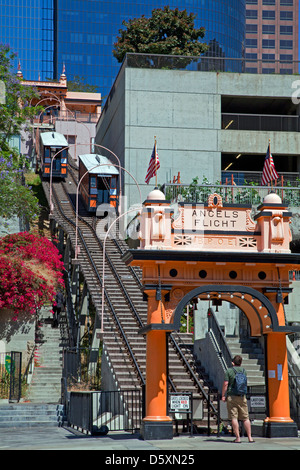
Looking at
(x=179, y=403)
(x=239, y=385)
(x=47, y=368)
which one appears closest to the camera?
(x=239, y=385)

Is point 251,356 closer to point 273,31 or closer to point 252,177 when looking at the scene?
point 252,177

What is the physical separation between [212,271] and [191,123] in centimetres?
2812

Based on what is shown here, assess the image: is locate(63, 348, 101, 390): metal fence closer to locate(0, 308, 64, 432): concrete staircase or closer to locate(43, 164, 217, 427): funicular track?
locate(0, 308, 64, 432): concrete staircase

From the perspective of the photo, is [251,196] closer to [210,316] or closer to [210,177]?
[210,177]

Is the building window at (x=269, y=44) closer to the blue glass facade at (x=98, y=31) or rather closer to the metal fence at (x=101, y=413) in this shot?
the blue glass facade at (x=98, y=31)

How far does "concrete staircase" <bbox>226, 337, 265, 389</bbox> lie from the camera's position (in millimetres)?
24078

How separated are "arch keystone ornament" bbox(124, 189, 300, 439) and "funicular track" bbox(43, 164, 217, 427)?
175 centimetres

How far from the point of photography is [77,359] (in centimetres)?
2788

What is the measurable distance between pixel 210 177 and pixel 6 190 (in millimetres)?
15502

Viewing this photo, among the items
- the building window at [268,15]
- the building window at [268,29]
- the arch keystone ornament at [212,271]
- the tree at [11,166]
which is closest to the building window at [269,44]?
the building window at [268,29]

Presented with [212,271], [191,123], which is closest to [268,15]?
[191,123]

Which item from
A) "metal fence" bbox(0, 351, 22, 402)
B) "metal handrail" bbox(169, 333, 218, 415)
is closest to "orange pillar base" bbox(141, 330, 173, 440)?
Result: "metal handrail" bbox(169, 333, 218, 415)

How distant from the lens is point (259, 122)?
154 ft
